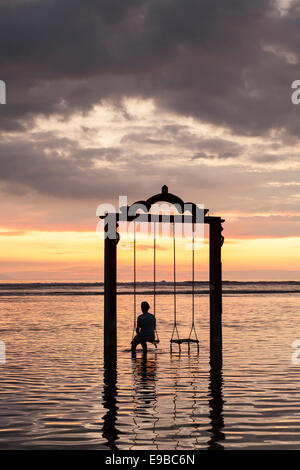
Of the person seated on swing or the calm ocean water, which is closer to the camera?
the calm ocean water

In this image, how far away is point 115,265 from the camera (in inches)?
712

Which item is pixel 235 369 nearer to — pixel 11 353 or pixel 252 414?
pixel 252 414

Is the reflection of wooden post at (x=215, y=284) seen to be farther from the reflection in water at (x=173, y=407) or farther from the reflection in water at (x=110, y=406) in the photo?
the reflection in water at (x=110, y=406)

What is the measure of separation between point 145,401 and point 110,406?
79 centimetres

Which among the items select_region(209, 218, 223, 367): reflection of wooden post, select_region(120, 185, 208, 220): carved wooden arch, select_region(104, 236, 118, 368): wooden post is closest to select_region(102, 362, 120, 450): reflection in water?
select_region(104, 236, 118, 368): wooden post

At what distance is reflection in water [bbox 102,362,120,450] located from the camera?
29.4 feet

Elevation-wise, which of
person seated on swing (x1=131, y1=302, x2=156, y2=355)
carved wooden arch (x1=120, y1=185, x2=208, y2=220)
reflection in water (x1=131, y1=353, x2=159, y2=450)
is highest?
carved wooden arch (x1=120, y1=185, x2=208, y2=220)

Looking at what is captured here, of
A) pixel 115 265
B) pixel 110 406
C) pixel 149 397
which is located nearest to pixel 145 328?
pixel 115 265

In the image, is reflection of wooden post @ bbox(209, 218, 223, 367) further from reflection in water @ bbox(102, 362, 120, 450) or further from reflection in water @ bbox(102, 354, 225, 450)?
reflection in water @ bbox(102, 362, 120, 450)

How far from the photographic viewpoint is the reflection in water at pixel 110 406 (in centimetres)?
895

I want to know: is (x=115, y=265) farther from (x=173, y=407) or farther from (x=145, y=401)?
(x=173, y=407)

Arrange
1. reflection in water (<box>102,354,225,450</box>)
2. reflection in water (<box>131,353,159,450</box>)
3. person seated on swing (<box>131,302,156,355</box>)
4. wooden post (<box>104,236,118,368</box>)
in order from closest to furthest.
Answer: reflection in water (<box>102,354,225,450</box>), reflection in water (<box>131,353,159,450</box>), wooden post (<box>104,236,118,368</box>), person seated on swing (<box>131,302,156,355</box>)

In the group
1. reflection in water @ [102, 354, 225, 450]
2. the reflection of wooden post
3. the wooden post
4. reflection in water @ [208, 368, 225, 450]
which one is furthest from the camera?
the reflection of wooden post

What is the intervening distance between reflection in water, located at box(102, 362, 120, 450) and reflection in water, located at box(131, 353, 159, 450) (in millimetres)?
319
